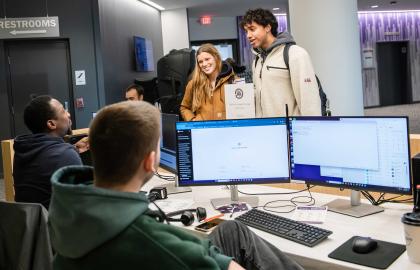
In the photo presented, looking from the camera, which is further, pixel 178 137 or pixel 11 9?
pixel 11 9

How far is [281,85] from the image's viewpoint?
3023 mm

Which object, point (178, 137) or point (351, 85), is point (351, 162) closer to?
point (178, 137)

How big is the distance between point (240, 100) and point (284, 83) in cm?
31

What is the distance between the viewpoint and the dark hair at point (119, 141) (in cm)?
111

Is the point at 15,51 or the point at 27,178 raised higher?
the point at 15,51

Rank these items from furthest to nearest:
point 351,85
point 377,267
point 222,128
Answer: point 351,85 → point 222,128 → point 377,267

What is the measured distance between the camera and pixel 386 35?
43.7 feet

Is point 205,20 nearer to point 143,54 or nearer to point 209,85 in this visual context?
point 143,54

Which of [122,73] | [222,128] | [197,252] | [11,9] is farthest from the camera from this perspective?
[122,73]

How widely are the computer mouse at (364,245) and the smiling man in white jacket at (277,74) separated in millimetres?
1416

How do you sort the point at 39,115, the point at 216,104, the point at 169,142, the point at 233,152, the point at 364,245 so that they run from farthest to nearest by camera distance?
the point at 216,104 → the point at 169,142 → the point at 39,115 → the point at 233,152 → the point at 364,245

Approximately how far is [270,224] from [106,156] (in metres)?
0.96

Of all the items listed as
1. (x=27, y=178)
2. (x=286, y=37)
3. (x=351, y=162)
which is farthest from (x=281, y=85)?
(x=27, y=178)

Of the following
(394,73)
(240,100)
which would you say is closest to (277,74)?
(240,100)
